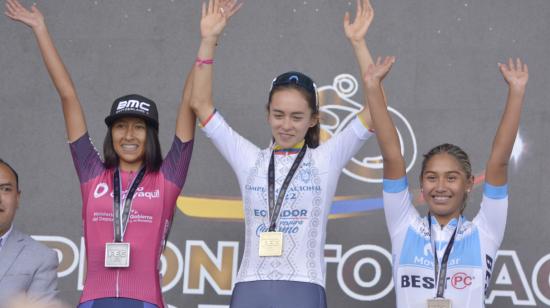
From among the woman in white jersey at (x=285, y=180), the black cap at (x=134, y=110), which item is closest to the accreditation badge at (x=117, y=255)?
the woman in white jersey at (x=285, y=180)

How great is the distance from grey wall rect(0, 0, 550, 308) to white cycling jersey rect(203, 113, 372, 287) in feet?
3.10

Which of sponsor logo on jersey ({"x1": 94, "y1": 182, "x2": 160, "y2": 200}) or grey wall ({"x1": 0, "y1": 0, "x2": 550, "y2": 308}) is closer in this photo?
sponsor logo on jersey ({"x1": 94, "y1": 182, "x2": 160, "y2": 200})

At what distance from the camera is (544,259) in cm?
496

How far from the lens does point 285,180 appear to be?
4098 mm

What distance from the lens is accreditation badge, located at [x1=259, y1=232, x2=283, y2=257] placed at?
3.95m

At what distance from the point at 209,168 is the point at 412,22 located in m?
1.23

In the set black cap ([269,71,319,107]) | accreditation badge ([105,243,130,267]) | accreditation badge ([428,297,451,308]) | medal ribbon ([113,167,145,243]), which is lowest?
accreditation badge ([428,297,451,308])

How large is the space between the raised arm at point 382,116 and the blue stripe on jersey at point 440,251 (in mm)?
299

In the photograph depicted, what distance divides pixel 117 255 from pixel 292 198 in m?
0.71

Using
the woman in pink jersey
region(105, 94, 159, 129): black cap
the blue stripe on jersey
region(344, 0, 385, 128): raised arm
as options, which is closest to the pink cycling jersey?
the woman in pink jersey

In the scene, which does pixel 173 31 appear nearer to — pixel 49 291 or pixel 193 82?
pixel 193 82

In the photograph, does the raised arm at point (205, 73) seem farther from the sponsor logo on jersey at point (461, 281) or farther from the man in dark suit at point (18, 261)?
the sponsor logo on jersey at point (461, 281)

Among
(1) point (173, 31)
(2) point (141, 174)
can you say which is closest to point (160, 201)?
(2) point (141, 174)

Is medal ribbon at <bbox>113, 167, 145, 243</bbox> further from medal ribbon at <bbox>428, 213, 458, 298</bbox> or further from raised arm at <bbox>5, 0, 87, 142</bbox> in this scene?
medal ribbon at <bbox>428, 213, 458, 298</bbox>
